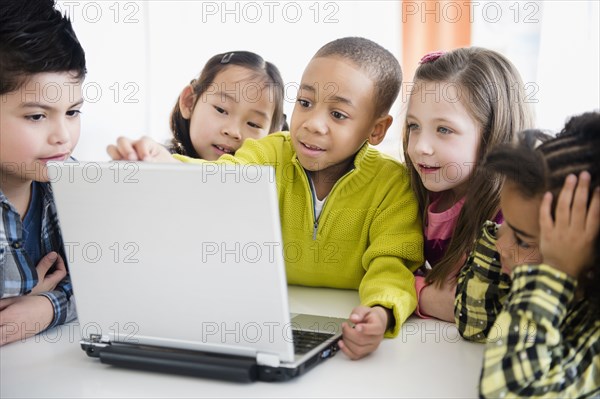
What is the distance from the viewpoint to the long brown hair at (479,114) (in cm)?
125

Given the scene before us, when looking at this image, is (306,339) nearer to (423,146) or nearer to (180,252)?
(180,252)

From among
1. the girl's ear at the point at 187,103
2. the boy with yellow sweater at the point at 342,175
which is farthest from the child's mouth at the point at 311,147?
the girl's ear at the point at 187,103

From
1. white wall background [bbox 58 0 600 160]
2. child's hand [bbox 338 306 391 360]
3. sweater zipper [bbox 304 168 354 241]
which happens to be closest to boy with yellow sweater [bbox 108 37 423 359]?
sweater zipper [bbox 304 168 354 241]

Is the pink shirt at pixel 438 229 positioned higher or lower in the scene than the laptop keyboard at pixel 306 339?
higher

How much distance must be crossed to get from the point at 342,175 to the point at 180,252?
59 cm

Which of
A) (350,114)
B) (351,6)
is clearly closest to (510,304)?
(350,114)

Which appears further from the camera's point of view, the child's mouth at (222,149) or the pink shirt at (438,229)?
the child's mouth at (222,149)

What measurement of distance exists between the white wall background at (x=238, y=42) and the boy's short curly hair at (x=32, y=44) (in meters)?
1.85

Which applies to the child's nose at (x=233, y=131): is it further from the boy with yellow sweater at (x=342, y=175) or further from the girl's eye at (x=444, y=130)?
the girl's eye at (x=444, y=130)

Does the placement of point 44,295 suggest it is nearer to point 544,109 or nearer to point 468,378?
point 468,378

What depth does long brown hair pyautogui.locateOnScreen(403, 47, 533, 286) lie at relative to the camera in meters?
1.25

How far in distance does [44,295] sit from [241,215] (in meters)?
0.45

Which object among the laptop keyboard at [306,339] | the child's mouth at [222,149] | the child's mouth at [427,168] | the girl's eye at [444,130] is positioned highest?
the girl's eye at [444,130]

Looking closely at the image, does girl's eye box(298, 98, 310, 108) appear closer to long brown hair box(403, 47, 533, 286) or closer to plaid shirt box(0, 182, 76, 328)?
long brown hair box(403, 47, 533, 286)
